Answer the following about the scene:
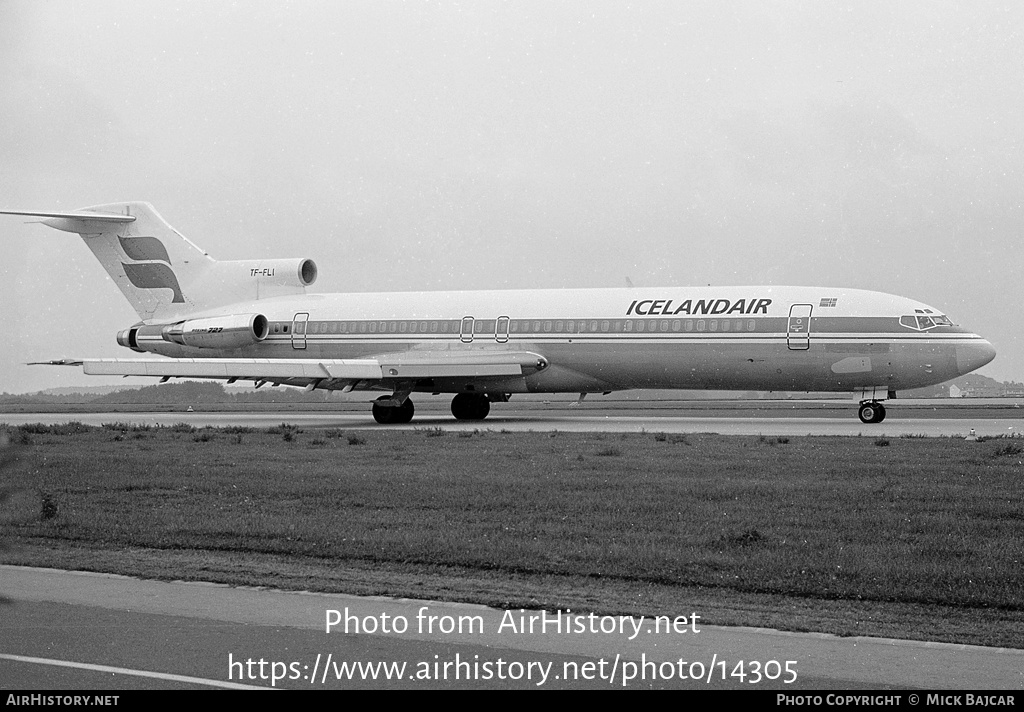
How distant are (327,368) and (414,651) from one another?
27.4m

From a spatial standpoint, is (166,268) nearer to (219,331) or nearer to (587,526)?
(219,331)

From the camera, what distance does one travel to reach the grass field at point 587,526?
10.0m

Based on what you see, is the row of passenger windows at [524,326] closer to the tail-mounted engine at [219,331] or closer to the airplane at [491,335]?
the airplane at [491,335]

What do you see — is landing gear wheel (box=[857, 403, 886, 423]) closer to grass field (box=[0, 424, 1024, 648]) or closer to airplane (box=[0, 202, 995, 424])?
airplane (box=[0, 202, 995, 424])

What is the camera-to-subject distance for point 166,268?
1699 inches

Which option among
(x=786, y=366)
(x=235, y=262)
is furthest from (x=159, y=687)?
(x=235, y=262)

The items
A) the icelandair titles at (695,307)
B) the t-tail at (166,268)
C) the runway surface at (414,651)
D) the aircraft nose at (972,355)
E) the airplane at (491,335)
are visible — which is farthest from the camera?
the t-tail at (166,268)

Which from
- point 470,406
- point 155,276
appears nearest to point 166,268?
point 155,276

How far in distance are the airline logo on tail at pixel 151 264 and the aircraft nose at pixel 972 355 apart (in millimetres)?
26826

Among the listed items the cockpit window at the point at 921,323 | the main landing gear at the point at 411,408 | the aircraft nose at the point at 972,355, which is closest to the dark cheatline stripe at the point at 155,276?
the main landing gear at the point at 411,408

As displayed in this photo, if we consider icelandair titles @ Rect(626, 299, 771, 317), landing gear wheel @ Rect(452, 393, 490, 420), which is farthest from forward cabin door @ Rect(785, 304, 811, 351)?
landing gear wheel @ Rect(452, 393, 490, 420)
